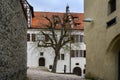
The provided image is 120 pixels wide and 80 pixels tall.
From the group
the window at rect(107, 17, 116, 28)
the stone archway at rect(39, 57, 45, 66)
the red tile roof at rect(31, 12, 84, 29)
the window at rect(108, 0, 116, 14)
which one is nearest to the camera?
the window at rect(107, 17, 116, 28)

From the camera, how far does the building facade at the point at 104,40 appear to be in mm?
14405

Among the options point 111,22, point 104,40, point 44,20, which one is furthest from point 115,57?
point 44,20

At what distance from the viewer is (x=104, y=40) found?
15.9 meters

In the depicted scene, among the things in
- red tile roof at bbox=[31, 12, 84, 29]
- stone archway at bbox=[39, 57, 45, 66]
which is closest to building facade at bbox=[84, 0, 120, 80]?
stone archway at bbox=[39, 57, 45, 66]

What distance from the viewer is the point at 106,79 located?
15.4 metres

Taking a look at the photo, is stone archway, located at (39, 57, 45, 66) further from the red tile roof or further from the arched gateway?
the arched gateway

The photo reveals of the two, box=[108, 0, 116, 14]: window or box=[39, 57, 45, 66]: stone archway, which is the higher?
box=[108, 0, 116, 14]: window

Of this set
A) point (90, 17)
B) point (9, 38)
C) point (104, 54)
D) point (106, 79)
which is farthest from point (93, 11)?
point (9, 38)

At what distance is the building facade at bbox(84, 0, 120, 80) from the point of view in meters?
14.4

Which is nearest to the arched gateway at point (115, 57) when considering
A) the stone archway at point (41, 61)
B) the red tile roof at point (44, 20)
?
the stone archway at point (41, 61)

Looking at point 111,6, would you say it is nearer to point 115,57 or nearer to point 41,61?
point 115,57

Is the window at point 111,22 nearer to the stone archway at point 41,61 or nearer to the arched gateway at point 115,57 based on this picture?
the arched gateway at point 115,57

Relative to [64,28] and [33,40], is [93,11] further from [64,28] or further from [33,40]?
[33,40]

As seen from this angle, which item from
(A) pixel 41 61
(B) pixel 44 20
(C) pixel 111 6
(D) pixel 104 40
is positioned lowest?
(A) pixel 41 61
